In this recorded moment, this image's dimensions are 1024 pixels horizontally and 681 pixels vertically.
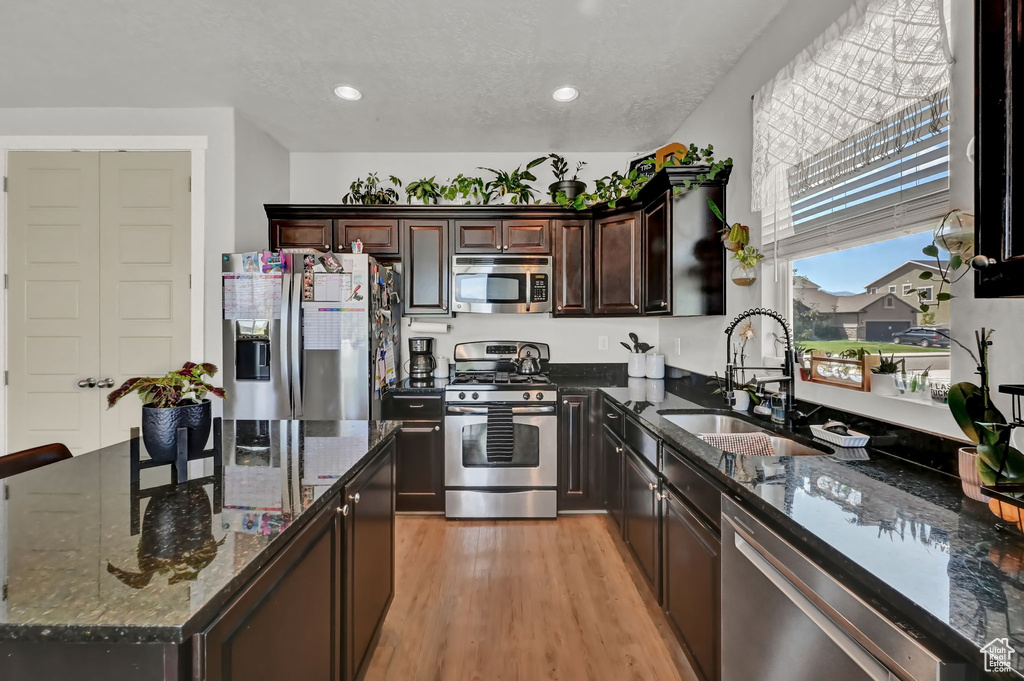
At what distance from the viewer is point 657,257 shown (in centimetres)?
285

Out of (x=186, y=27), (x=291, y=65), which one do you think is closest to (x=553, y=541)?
(x=291, y=65)

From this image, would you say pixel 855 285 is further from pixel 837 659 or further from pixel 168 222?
pixel 168 222

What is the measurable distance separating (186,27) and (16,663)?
2564mm

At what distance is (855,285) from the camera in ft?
5.79

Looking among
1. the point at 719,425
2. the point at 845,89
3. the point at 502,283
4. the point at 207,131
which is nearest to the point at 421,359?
the point at 502,283

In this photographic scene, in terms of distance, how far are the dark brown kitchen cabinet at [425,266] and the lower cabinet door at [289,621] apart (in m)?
2.28

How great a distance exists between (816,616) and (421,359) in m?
2.89

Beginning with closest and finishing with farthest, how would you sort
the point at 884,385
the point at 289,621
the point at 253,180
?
the point at 289,621 → the point at 884,385 → the point at 253,180

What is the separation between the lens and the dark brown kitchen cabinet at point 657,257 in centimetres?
267

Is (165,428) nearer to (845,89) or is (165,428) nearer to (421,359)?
(421,359)

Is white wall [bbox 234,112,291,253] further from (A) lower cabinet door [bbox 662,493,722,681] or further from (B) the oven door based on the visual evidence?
(A) lower cabinet door [bbox 662,493,722,681]

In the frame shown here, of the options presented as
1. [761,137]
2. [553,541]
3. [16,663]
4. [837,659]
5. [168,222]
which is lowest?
[553,541]

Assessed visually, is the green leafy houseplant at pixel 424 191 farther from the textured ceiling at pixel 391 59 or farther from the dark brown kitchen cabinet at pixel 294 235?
the dark brown kitchen cabinet at pixel 294 235

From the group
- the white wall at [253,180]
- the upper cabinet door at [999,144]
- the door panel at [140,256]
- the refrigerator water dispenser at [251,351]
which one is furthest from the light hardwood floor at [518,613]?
the white wall at [253,180]
